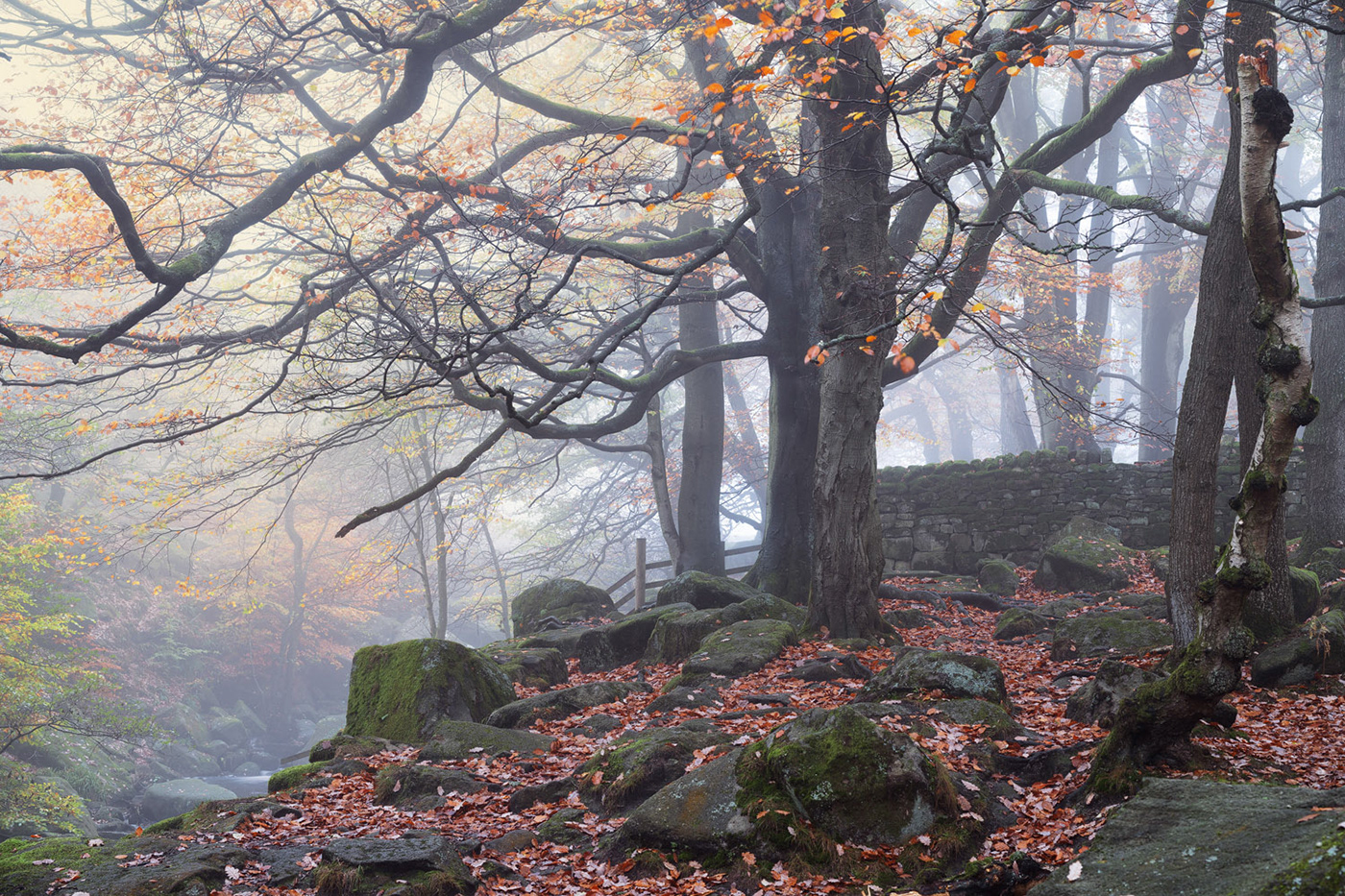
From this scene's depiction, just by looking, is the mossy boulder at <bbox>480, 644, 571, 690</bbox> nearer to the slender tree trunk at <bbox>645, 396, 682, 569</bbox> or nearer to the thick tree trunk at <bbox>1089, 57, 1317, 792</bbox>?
the slender tree trunk at <bbox>645, 396, 682, 569</bbox>

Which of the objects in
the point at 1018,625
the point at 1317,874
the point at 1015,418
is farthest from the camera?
the point at 1015,418

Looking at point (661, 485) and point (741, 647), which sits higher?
point (661, 485)

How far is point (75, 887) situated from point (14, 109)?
37.9ft

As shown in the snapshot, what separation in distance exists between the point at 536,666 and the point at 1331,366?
10050mm

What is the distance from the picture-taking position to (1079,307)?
85.3 feet

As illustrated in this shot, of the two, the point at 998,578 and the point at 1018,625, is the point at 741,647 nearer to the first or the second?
the point at 1018,625

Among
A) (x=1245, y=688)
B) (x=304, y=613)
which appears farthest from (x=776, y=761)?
(x=304, y=613)

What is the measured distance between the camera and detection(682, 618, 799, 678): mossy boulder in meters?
7.93

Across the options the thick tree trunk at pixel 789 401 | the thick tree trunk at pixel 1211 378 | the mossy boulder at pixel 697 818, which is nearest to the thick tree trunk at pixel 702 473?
the thick tree trunk at pixel 789 401

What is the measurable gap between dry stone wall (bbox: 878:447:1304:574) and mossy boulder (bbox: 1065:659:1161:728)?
8323 mm

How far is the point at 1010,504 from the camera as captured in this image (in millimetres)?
13445

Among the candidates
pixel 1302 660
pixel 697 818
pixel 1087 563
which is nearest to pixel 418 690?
pixel 697 818

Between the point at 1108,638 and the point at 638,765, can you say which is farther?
the point at 1108,638

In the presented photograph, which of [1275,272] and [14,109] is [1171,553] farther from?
[14,109]
